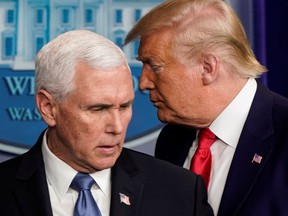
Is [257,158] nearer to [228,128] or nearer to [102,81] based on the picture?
[228,128]

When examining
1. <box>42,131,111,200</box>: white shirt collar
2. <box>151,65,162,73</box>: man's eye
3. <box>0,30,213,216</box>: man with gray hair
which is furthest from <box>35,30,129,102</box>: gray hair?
<box>151,65,162,73</box>: man's eye

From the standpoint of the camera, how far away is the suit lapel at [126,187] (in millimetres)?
1755

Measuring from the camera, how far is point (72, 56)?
1.70 metres

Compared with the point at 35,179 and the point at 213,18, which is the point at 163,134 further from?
the point at 35,179

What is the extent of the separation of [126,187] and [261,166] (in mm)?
384

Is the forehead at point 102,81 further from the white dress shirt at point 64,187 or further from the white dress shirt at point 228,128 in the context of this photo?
the white dress shirt at point 228,128

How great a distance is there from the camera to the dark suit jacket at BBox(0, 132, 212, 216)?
1740 millimetres

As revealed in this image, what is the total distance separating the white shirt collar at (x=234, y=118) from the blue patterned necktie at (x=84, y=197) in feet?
1.54

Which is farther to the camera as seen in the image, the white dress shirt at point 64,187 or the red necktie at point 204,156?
the red necktie at point 204,156

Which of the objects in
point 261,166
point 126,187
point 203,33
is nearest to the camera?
point 126,187

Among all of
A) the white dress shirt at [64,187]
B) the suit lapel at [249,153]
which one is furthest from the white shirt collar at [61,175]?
the suit lapel at [249,153]

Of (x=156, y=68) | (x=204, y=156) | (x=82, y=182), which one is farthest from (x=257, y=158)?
(x=82, y=182)

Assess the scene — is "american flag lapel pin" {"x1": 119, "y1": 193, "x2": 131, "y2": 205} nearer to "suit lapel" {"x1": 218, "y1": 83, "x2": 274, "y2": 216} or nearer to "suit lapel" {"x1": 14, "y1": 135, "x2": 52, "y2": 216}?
"suit lapel" {"x1": 14, "y1": 135, "x2": 52, "y2": 216}

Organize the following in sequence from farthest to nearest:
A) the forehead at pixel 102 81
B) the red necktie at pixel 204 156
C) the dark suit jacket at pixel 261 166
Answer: the red necktie at pixel 204 156, the dark suit jacket at pixel 261 166, the forehead at pixel 102 81
